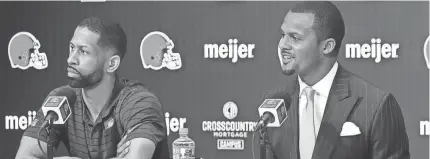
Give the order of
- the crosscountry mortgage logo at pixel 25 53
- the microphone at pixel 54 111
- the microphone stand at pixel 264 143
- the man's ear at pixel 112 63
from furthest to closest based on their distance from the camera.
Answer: the crosscountry mortgage logo at pixel 25 53 → the man's ear at pixel 112 63 → the microphone at pixel 54 111 → the microphone stand at pixel 264 143

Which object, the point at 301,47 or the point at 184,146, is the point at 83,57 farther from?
the point at 301,47

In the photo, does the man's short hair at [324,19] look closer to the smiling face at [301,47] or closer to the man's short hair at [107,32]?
the smiling face at [301,47]

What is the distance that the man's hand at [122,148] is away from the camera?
3912 millimetres

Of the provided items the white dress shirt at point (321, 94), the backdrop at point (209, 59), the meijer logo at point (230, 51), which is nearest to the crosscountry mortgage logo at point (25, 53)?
the backdrop at point (209, 59)

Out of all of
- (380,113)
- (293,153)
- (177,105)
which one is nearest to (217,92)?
(177,105)

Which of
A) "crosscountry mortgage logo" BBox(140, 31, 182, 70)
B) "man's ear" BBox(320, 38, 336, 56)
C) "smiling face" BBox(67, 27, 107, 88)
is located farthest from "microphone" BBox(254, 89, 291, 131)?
"crosscountry mortgage logo" BBox(140, 31, 182, 70)

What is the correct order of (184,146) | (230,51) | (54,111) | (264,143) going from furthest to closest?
(230,51) < (184,146) < (54,111) < (264,143)

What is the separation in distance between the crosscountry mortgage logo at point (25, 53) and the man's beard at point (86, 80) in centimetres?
108

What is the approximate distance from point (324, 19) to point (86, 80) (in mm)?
1398

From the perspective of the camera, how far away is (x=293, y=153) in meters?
3.80

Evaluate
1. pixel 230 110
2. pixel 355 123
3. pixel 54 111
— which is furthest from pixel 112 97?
pixel 355 123

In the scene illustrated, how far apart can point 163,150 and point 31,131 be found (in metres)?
0.76

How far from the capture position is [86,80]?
4.22 meters

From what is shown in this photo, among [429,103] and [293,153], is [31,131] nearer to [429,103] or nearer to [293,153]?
[293,153]
